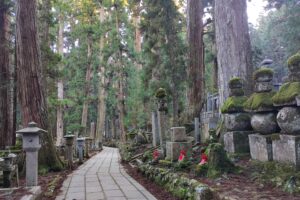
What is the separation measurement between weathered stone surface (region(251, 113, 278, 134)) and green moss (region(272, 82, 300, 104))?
35 centimetres

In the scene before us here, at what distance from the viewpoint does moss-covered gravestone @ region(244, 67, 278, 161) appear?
5.44m

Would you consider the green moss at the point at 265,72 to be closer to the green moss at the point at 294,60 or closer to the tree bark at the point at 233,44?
the green moss at the point at 294,60

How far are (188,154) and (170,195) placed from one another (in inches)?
82.0

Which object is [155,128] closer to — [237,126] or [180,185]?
[237,126]

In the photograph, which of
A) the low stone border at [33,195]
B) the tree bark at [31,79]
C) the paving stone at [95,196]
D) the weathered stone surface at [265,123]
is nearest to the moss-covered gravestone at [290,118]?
the weathered stone surface at [265,123]

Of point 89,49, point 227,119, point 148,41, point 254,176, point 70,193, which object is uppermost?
point 89,49

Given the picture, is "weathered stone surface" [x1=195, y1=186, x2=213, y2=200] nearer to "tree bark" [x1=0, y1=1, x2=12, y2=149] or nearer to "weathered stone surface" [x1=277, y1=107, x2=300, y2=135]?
"weathered stone surface" [x1=277, y1=107, x2=300, y2=135]

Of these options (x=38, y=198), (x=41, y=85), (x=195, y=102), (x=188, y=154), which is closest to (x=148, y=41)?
(x=195, y=102)

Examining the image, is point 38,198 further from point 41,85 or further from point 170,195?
point 41,85

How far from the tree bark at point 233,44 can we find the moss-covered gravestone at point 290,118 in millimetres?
3228

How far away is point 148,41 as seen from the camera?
16969 mm

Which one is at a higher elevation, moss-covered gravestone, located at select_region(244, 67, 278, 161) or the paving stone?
moss-covered gravestone, located at select_region(244, 67, 278, 161)

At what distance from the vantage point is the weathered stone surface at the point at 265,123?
541 centimetres

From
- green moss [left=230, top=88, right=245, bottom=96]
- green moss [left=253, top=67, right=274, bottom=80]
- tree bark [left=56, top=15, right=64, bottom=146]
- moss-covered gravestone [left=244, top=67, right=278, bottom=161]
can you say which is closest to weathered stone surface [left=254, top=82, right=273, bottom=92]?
moss-covered gravestone [left=244, top=67, right=278, bottom=161]
